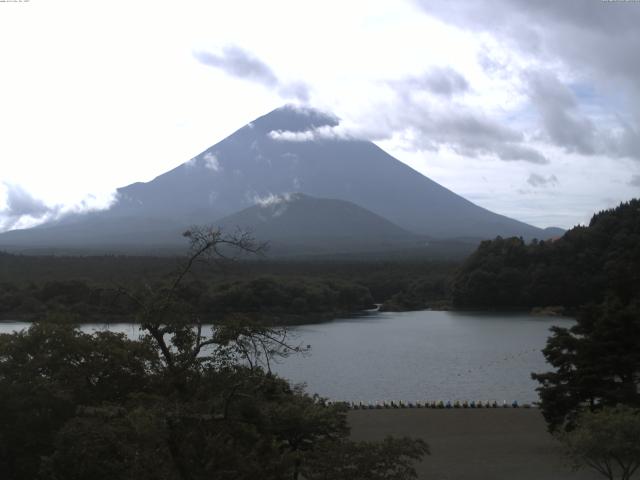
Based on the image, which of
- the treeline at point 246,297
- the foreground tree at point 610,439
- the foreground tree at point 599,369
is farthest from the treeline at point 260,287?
the foreground tree at point 610,439

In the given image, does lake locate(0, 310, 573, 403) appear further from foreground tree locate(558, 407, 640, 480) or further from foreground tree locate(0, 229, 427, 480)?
foreground tree locate(0, 229, 427, 480)

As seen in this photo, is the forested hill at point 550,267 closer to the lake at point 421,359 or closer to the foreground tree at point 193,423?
the lake at point 421,359

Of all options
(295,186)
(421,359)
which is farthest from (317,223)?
(421,359)

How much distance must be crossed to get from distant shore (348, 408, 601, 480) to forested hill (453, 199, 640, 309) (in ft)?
87.9

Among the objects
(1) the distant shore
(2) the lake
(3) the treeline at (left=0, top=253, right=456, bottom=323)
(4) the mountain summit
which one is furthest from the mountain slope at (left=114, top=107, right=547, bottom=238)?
(1) the distant shore

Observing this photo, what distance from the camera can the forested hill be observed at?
40.4 metres

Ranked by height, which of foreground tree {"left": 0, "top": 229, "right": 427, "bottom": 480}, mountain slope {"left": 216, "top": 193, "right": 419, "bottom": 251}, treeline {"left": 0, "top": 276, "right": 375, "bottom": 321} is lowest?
treeline {"left": 0, "top": 276, "right": 375, "bottom": 321}

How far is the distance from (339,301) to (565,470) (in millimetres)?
32154

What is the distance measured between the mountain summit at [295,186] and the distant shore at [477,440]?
98.2m

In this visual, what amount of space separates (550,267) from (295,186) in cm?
8956

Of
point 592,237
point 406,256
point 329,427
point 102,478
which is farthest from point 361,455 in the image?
point 406,256

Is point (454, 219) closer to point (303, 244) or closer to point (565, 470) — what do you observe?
point (303, 244)

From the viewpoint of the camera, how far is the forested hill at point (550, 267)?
132ft

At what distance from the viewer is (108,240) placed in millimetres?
95688
